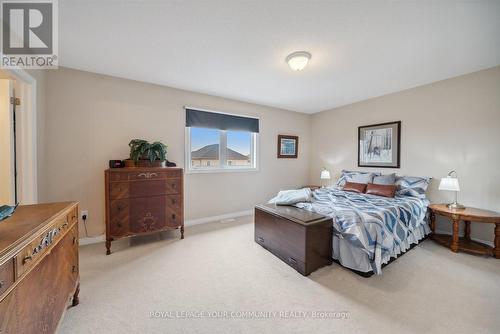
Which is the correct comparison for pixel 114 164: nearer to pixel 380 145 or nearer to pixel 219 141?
pixel 219 141

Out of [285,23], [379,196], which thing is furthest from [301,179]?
[285,23]

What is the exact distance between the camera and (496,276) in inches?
76.6

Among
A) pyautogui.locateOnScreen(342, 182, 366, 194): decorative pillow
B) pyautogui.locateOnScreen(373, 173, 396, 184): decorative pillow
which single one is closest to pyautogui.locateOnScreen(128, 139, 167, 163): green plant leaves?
pyautogui.locateOnScreen(342, 182, 366, 194): decorative pillow

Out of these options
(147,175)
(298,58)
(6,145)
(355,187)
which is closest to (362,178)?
(355,187)

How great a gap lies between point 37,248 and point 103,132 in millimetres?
2233

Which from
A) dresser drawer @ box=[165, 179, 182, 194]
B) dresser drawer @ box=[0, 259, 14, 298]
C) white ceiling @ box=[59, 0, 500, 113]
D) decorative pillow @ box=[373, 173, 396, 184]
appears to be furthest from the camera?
decorative pillow @ box=[373, 173, 396, 184]

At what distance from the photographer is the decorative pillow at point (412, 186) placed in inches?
117

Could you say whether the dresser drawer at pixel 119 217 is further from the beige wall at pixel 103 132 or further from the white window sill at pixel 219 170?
the white window sill at pixel 219 170

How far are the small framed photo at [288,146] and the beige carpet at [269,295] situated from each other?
261 centimetres

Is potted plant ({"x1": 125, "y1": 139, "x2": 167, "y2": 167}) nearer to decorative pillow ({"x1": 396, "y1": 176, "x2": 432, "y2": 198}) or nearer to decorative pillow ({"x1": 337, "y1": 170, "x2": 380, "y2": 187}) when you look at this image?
decorative pillow ({"x1": 337, "y1": 170, "x2": 380, "y2": 187})

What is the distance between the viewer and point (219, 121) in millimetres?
3662

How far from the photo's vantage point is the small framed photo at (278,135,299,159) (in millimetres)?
4508

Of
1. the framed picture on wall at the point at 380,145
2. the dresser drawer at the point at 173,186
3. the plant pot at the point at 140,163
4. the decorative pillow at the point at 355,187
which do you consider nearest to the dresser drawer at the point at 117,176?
the plant pot at the point at 140,163

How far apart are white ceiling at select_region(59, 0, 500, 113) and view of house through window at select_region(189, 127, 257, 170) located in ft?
3.14
